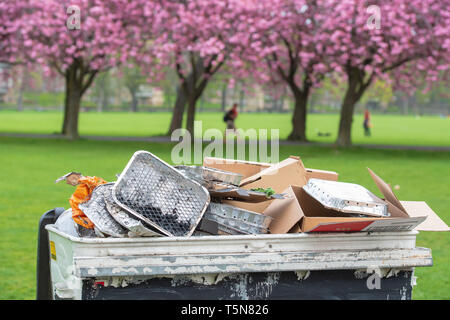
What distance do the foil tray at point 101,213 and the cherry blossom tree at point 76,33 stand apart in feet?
78.1

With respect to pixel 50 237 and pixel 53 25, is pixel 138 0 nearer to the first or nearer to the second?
pixel 53 25

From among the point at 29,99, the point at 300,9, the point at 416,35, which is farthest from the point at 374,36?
the point at 29,99

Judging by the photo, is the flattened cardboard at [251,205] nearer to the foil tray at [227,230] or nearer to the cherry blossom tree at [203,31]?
the foil tray at [227,230]

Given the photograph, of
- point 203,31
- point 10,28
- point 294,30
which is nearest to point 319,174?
point 203,31

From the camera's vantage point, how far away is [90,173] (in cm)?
1764

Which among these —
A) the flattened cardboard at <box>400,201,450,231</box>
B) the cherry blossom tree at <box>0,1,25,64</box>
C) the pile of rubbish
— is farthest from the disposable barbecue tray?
the cherry blossom tree at <box>0,1,25,64</box>

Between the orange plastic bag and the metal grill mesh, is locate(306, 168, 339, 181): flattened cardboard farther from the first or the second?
the orange plastic bag

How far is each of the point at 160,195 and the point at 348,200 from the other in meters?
1.08

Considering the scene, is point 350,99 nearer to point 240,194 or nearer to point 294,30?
point 294,30

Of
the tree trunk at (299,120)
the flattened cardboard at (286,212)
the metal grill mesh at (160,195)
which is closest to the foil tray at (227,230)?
the metal grill mesh at (160,195)

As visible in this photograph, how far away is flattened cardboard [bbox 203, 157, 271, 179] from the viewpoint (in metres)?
5.64

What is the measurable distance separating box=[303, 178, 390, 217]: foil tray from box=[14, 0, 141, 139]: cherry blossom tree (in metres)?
24.0

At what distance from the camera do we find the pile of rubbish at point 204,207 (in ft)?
13.4
